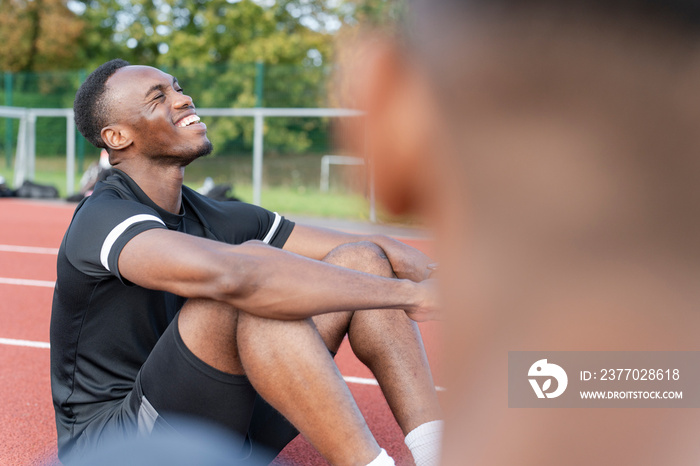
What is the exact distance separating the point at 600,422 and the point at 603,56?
473 millimetres

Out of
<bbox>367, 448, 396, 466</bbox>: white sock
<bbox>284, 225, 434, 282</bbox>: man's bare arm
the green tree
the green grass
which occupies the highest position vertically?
the green tree

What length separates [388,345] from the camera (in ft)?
6.73

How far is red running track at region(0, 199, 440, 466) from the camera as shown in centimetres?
272

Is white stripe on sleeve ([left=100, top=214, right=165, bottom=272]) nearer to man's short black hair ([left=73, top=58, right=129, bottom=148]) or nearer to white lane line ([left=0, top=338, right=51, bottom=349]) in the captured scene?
man's short black hair ([left=73, top=58, right=129, bottom=148])

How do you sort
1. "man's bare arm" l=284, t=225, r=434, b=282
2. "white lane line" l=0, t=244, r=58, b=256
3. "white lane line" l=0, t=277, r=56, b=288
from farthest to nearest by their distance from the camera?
"white lane line" l=0, t=244, r=58, b=256 → "white lane line" l=0, t=277, r=56, b=288 → "man's bare arm" l=284, t=225, r=434, b=282

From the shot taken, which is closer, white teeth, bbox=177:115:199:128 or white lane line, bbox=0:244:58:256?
white teeth, bbox=177:115:199:128

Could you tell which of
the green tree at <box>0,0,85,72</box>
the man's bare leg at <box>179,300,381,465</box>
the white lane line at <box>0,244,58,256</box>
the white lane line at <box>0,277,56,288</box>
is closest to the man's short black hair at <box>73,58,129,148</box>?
the man's bare leg at <box>179,300,381,465</box>

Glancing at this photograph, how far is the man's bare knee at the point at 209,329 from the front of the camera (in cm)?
175

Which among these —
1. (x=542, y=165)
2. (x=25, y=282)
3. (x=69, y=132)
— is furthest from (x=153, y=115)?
(x=69, y=132)

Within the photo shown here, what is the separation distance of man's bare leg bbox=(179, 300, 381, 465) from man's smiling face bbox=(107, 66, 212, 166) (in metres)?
0.70

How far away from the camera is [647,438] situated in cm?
98

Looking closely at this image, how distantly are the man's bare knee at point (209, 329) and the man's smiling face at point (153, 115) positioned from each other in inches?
27.2

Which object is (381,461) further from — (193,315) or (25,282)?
(25,282)

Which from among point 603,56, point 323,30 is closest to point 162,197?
point 603,56
